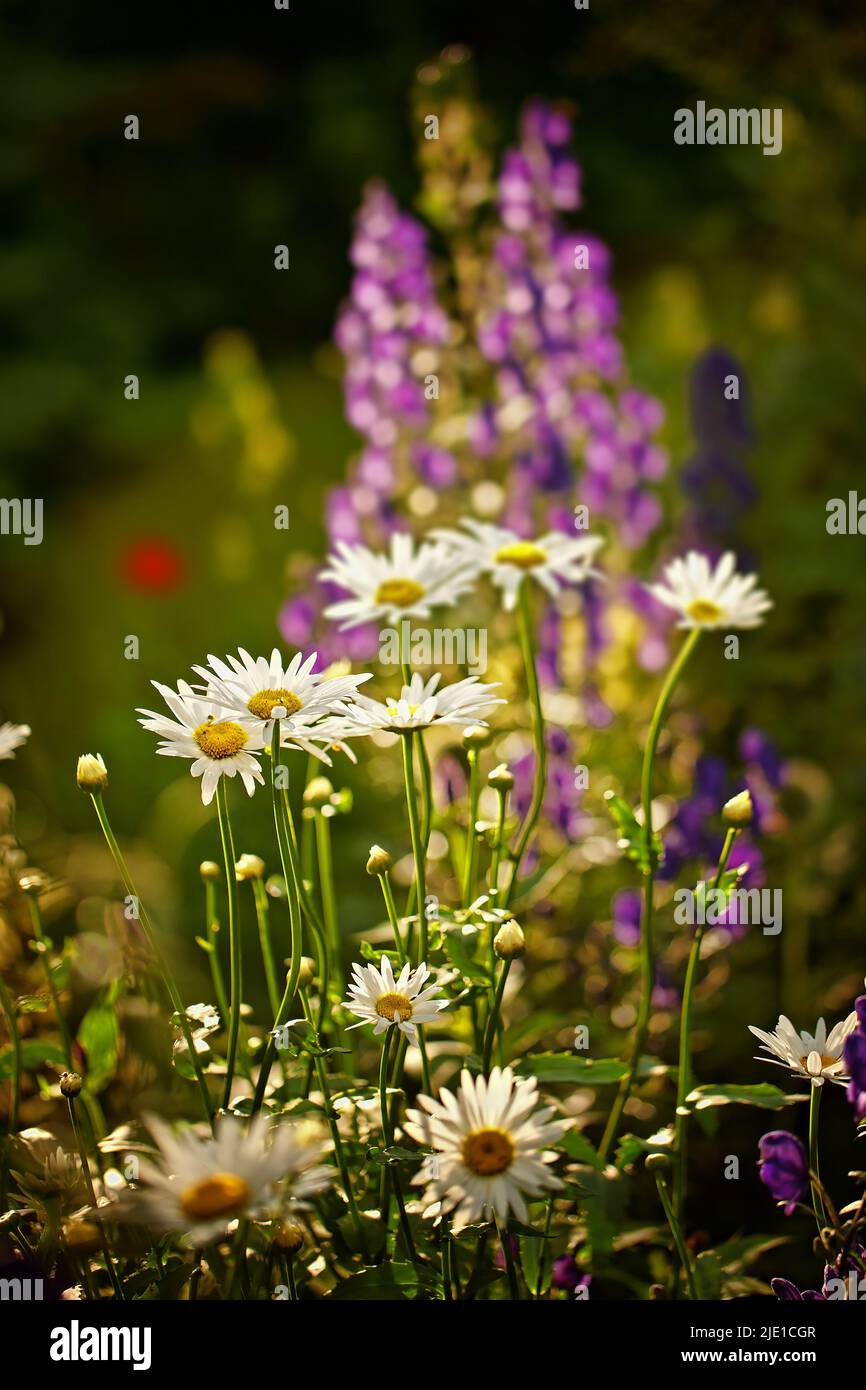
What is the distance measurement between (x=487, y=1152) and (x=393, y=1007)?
0.08 metres

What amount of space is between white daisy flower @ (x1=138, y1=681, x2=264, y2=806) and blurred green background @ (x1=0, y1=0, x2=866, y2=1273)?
2.13 feet

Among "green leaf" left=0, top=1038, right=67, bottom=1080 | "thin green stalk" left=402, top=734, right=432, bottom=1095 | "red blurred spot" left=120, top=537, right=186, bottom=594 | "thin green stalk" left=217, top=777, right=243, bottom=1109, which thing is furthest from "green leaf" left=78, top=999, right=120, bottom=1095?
"red blurred spot" left=120, top=537, right=186, bottom=594

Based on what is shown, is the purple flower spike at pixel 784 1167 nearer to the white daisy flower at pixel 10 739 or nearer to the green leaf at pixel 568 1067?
the green leaf at pixel 568 1067

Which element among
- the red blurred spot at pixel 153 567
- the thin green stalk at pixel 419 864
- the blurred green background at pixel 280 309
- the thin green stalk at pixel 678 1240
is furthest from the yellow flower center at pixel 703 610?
the red blurred spot at pixel 153 567

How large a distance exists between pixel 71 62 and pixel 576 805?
3938mm

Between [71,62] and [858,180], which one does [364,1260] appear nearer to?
[858,180]

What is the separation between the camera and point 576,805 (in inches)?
49.6

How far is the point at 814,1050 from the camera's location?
67 cm

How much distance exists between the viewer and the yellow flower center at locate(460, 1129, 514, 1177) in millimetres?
574

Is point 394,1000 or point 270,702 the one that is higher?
point 270,702

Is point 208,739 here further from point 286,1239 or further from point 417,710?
point 286,1239

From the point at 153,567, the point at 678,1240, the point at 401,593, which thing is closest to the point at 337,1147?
Result: the point at 678,1240

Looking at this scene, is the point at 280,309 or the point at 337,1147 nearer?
the point at 337,1147
